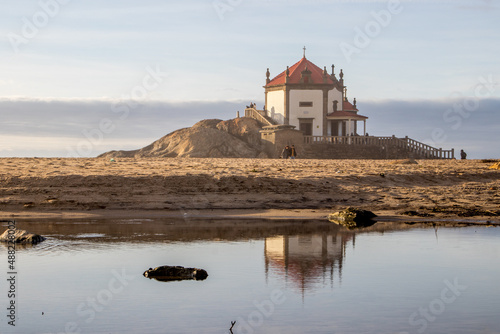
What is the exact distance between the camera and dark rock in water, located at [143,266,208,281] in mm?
15328

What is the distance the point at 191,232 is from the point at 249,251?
11.7 ft

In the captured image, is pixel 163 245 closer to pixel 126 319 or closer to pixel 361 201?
pixel 126 319

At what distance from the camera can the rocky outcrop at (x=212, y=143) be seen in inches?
2793

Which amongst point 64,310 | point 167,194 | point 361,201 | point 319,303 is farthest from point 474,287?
point 167,194

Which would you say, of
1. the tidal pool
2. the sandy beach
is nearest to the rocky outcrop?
the sandy beach

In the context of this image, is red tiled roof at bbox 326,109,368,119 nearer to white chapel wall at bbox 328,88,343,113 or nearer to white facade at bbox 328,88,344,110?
white chapel wall at bbox 328,88,343,113

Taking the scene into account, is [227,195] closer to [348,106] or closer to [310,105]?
[310,105]

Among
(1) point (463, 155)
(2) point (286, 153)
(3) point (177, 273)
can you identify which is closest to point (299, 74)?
(1) point (463, 155)

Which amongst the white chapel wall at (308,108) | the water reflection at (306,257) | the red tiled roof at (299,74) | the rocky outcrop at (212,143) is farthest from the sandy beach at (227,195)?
the red tiled roof at (299,74)

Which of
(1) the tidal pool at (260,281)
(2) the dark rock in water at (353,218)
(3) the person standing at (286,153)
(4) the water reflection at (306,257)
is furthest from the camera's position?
(3) the person standing at (286,153)

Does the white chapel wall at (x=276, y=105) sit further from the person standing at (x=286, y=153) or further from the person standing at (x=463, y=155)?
the person standing at (x=463, y=155)

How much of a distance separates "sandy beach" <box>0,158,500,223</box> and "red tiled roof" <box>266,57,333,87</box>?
4545 cm

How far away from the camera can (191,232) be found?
72.0 ft

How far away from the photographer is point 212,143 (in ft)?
240
